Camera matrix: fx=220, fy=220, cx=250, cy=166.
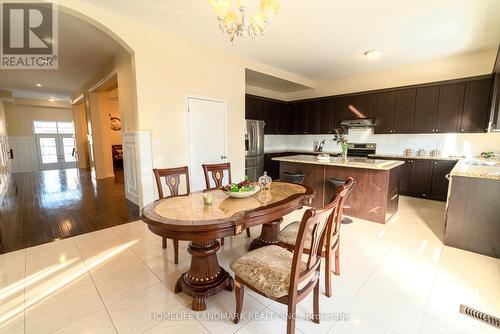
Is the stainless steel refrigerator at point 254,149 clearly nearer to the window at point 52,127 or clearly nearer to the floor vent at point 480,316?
the floor vent at point 480,316

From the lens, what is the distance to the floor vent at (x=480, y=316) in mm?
1571

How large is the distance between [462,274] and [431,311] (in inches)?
32.4

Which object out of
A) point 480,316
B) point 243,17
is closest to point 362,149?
point 480,316

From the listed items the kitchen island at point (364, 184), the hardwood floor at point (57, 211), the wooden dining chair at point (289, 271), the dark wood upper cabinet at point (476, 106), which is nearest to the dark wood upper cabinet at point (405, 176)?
the dark wood upper cabinet at point (476, 106)

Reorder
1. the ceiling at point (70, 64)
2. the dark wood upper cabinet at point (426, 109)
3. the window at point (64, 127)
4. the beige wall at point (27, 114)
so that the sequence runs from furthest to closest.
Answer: the window at point (64, 127)
the beige wall at point (27, 114)
the dark wood upper cabinet at point (426, 109)
the ceiling at point (70, 64)

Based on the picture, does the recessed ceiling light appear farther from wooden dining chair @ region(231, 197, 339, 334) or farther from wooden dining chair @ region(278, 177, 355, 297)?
wooden dining chair @ region(231, 197, 339, 334)

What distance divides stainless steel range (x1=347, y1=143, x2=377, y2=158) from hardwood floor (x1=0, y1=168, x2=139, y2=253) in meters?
5.34

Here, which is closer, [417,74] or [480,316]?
[480,316]

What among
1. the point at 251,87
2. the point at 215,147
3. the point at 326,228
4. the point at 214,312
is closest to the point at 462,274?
the point at 326,228

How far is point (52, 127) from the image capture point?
9.74 meters

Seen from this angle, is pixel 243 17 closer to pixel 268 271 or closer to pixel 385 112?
pixel 268 271

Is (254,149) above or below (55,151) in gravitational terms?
above

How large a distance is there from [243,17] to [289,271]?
2074 mm

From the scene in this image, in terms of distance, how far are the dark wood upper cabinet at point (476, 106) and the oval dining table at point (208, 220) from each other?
425 centimetres
